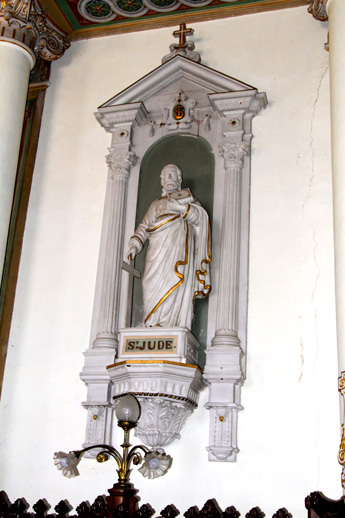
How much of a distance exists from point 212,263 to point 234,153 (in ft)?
3.07

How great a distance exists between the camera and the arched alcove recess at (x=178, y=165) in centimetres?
538

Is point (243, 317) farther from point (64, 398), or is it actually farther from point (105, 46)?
point (105, 46)

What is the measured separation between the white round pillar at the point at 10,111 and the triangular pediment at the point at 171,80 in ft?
2.38

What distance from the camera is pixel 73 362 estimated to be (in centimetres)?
514

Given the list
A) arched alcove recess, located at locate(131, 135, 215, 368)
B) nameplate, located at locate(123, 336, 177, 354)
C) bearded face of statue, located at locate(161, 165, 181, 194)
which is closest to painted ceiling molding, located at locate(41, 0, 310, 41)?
arched alcove recess, located at locate(131, 135, 215, 368)

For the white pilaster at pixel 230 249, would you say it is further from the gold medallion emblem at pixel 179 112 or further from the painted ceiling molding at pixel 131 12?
the painted ceiling molding at pixel 131 12

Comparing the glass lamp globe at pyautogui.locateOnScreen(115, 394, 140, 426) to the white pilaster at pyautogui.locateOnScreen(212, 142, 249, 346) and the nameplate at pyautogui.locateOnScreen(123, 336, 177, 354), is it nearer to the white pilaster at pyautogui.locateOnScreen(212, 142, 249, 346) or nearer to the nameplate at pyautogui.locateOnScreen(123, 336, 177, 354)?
the nameplate at pyautogui.locateOnScreen(123, 336, 177, 354)

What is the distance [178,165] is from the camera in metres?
5.62

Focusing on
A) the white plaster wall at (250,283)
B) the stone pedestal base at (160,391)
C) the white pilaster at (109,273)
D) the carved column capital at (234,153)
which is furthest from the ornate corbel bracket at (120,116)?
the stone pedestal base at (160,391)

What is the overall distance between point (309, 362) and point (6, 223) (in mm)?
2495

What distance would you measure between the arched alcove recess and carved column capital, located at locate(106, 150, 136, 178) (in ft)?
0.45

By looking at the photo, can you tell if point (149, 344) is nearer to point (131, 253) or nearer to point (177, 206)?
point (131, 253)

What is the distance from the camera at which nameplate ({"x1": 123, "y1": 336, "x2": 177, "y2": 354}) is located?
4552 mm

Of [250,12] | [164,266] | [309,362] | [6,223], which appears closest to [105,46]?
[250,12]
